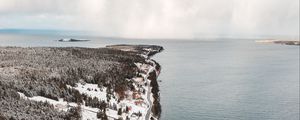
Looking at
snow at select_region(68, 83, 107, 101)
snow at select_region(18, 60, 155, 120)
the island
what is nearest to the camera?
the island

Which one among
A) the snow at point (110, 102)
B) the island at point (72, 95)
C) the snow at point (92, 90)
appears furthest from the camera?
the snow at point (92, 90)

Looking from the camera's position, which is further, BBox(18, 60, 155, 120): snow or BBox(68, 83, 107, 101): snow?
BBox(68, 83, 107, 101): snow

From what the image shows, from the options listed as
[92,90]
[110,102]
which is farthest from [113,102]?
[92,90]

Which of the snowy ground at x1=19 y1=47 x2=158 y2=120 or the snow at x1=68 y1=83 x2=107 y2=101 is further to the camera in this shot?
the snow at x1=68 y1=83 x2=107 y2=101

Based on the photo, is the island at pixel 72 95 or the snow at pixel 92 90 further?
the snow at pixel 92 90

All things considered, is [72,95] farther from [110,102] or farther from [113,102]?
[113,102]

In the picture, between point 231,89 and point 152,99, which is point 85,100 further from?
point 231,89

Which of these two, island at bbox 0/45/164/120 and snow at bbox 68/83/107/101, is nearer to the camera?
island at bbox 0/45/164/120

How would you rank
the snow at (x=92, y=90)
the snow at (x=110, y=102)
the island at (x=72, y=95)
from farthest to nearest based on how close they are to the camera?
the snow at (x=92, y=90) → the snow at (x=110, y=102) → the island at (x=72, y=95)

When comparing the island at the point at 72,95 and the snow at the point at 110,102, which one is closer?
the island at the point at 72,95

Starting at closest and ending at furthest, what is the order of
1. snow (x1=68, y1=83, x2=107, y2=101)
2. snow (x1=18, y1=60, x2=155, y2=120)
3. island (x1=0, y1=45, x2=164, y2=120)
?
island (x1=0, y1=45, x2=164, y2=120) → snow (x1=18, y1=60, x2=155, y2=120) → snow (x1=68, y1=83, x2=107, y2=101)

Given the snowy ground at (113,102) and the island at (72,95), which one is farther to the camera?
the snowy ground at (113,102)
